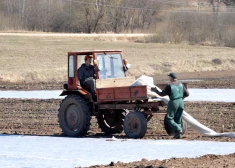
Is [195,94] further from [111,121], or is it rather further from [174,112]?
[174,112]

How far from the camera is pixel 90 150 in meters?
13.3

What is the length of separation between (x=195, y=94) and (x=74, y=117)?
1107 centimetres

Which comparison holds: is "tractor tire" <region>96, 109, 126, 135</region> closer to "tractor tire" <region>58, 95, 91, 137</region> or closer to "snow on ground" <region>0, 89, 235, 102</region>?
"tractor tire" <region>58, 95, 91, 137</region>

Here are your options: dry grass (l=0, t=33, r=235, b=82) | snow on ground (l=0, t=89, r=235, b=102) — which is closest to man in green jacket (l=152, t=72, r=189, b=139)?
snow on ground (l=0, t=89, r=235, b=102)

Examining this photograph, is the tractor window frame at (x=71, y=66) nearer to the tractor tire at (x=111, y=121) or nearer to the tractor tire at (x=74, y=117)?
the tractor tire at (x=74, y=117)

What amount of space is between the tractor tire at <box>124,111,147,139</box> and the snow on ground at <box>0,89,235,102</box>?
9.27 meters

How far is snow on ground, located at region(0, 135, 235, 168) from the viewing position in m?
12.0

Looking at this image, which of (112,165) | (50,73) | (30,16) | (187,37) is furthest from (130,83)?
(30,16)

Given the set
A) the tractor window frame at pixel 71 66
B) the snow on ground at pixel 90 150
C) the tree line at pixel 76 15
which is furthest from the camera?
the tree line at pixel 76 15

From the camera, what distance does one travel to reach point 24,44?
163 ft

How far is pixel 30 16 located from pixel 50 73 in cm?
4318

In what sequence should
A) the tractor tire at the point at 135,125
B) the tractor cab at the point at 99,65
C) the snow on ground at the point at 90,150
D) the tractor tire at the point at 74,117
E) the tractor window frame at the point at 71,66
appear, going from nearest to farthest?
the snow on ground at the point at 90,150
the tractor tire at the point at 135,125
the tractor tire at the point at 74,117
the tractor cab at the point at 99,65
the tractor window frame at the point at 71,66

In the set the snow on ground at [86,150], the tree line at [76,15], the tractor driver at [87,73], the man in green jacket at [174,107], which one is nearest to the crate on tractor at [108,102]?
the tractor driver at [87,73]

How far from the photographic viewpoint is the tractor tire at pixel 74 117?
51.3 feet
